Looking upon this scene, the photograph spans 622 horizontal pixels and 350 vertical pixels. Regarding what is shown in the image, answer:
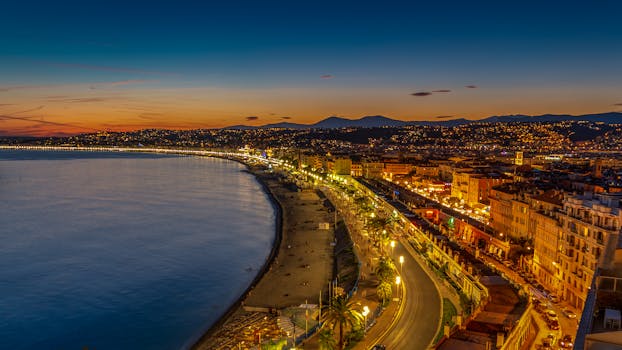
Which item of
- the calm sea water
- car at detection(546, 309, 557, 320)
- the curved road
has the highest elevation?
the curved road

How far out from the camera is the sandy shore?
2383 centimetres

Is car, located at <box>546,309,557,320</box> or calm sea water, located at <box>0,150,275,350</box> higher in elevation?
car, located at <box>546,309,557,320</box>

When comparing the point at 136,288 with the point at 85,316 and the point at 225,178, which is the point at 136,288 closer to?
the point at 85,316

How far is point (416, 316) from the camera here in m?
20.3

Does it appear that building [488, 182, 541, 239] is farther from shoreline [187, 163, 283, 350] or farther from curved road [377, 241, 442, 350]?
shoreline [187, 163, 283, 350]

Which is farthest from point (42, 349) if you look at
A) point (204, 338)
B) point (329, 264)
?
point (329, 264)

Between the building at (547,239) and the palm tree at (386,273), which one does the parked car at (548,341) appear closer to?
the palm tree at (386,273)

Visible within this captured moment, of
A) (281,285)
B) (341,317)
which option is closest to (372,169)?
(281,285)

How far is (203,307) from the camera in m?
29.9

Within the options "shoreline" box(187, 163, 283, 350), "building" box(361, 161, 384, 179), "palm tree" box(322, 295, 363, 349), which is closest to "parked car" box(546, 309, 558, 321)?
"palm tree" box(322, 295, 363, 349)

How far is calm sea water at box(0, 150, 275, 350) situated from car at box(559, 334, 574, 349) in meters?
16.9

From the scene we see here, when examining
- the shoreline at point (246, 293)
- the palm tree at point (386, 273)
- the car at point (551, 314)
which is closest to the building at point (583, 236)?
the car at point (551, 314)

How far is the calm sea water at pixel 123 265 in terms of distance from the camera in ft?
89.8

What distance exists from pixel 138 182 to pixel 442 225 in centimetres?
7401
